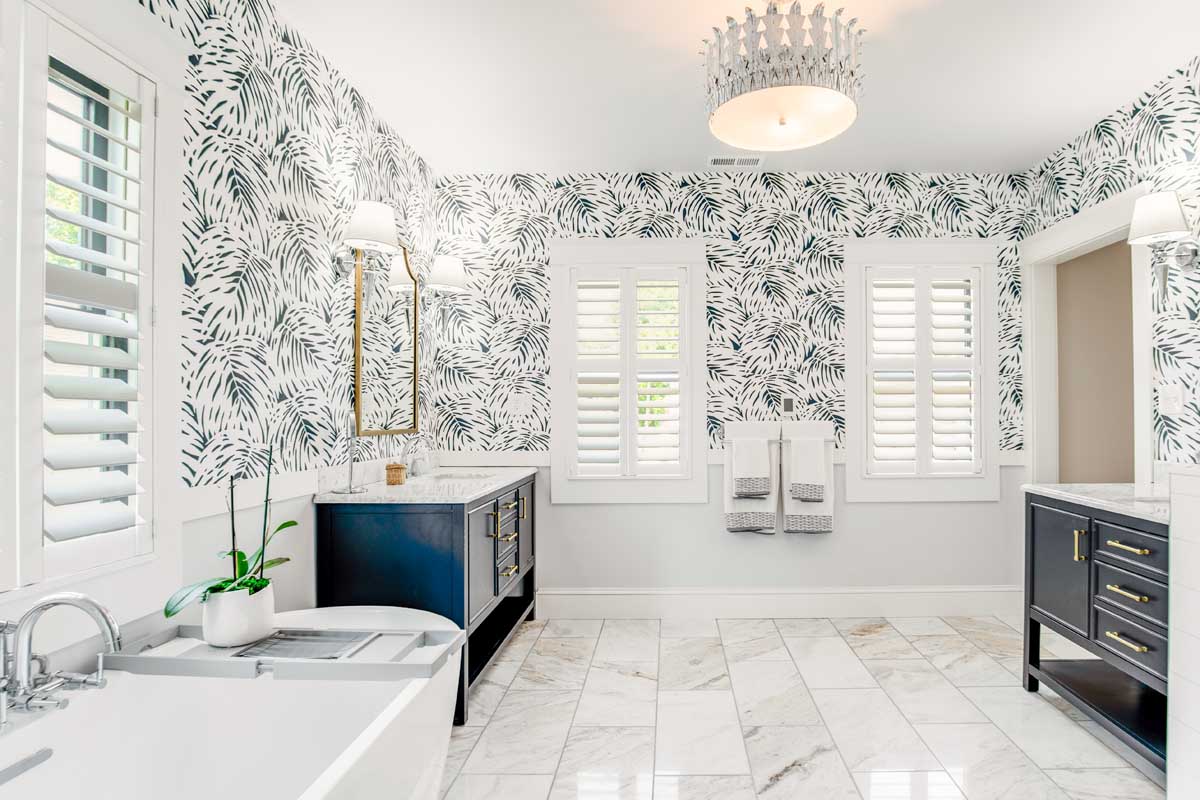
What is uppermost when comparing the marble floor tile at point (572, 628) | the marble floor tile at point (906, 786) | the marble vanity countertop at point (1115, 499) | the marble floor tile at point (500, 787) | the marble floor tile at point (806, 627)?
the marble vanity countertop at point (1115, 499)

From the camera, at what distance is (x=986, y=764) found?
96.5 inches

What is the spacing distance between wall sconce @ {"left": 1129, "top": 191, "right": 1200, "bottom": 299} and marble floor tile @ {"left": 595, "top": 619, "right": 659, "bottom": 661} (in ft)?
9.36

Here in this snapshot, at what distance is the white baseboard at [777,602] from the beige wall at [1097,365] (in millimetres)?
942

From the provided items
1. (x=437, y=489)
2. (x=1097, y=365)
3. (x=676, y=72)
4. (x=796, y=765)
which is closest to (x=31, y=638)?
(x=437, y=489)

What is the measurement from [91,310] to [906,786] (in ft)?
→ 8.98

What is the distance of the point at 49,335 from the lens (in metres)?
1.58

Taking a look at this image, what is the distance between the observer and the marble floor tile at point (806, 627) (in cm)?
396

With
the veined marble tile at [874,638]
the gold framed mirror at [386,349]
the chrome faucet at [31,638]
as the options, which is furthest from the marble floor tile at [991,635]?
the chrome faucet at [31,638]

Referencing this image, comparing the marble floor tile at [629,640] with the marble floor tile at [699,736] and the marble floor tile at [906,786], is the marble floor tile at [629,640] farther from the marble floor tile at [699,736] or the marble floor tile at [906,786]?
the marble floor tile at [906,786]

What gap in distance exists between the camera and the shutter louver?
61.8 inches

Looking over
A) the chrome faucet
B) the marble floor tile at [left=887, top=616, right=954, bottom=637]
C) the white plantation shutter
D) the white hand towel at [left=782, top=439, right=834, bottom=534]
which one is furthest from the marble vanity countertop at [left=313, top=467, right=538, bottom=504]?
the marble floor tile at [left=887, top=616, right=954, bottom=637]

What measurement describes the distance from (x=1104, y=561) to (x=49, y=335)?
333cm

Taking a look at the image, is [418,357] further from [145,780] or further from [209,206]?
[145,780]

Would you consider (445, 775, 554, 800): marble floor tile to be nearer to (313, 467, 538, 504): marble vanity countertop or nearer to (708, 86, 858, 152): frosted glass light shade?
(313, 467, 538, 504): marble vanity countertop
